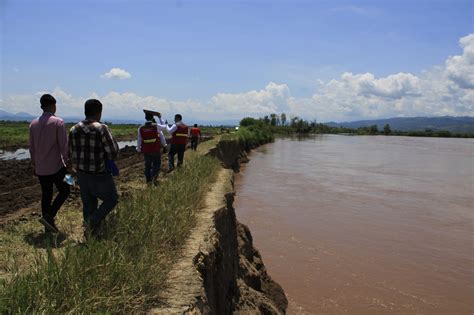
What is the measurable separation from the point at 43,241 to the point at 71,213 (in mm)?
1614

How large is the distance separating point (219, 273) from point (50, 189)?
237cm

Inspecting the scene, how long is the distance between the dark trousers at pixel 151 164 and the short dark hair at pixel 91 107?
13.3 feet

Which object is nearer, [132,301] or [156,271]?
[132,301]

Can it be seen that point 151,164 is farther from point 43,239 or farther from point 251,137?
point 251,137

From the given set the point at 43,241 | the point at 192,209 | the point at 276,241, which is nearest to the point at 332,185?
the point at 276,241

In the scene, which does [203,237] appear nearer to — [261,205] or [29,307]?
[29,307]

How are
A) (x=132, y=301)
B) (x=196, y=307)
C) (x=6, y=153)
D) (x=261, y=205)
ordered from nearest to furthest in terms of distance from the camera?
(x=132, y=301) → (x=196, y=307) → (x=261, y=205) → (x=6, y=153)

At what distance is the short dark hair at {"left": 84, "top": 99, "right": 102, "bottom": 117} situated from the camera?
4641 mm

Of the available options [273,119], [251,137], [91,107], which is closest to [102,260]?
[91,107]

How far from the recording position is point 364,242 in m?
11.9

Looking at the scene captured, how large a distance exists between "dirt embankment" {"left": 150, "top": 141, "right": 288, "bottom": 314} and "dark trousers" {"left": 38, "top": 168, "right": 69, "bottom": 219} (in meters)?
1.74

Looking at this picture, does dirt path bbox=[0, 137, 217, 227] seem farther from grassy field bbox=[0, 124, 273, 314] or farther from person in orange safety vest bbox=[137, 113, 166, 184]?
grassy field bbox=[0, 124, 273, 314]

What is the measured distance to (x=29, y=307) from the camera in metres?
2.75

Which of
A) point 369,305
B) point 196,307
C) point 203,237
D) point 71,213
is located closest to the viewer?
point 196,307
